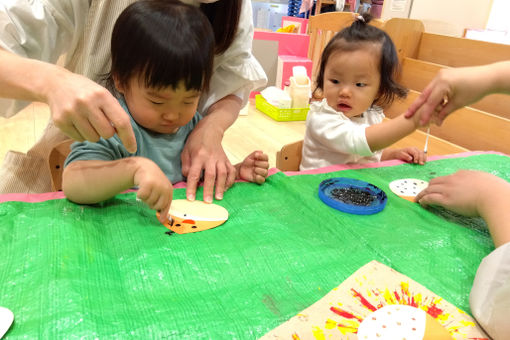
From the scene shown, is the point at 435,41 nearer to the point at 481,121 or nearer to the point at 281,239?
the point at 481,121

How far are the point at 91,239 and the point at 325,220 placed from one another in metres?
0.39

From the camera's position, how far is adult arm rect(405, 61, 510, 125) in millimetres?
649

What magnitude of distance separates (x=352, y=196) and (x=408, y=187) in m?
0.18

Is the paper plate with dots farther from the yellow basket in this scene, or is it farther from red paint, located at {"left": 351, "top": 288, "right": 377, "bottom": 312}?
the yellow basket

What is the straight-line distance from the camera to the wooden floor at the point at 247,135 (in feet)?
5.92

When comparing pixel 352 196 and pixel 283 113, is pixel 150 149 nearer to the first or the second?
pixel 352 196

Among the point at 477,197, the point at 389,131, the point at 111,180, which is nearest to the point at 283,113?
the point at 389,131

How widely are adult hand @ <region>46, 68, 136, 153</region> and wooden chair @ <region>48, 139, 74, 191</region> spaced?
335 millimetres

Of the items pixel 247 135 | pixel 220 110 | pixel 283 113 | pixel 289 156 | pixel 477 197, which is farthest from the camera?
pixel 283 113

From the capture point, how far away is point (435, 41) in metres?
2.11

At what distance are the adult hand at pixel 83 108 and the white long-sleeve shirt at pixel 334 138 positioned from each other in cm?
62

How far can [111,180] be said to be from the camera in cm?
61

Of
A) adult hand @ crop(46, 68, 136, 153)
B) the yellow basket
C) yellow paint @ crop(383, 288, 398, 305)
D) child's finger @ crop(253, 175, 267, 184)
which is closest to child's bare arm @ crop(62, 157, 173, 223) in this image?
adult hand @ crop(46, 68, 136, 153)

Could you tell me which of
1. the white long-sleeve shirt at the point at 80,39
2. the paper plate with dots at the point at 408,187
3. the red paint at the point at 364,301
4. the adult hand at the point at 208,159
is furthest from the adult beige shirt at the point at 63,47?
the red paint at the point at 364,301
